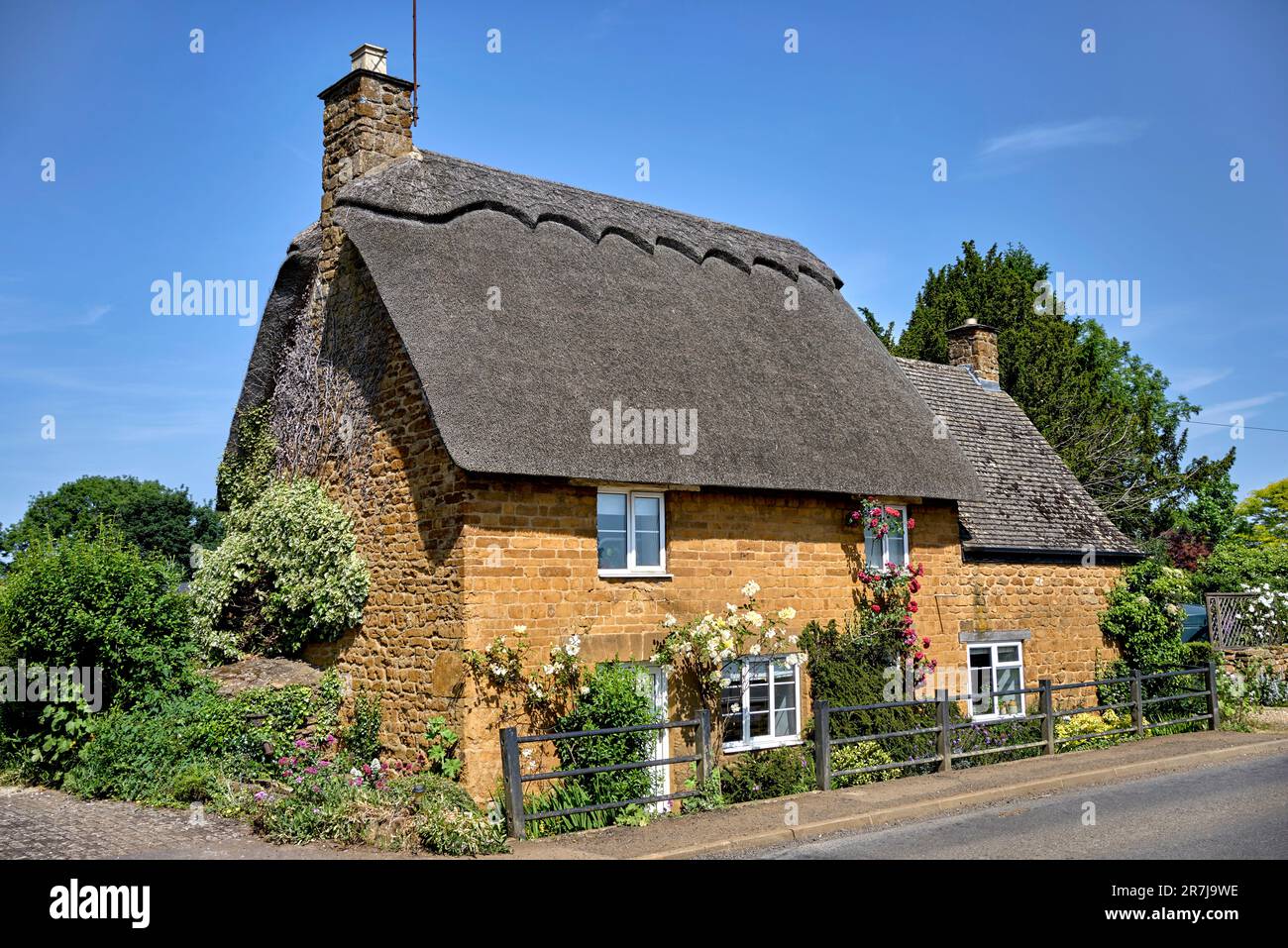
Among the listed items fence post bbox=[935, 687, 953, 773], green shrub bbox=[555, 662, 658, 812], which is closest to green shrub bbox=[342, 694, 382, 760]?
green shrub bbox=[555, 662, 658, 812]

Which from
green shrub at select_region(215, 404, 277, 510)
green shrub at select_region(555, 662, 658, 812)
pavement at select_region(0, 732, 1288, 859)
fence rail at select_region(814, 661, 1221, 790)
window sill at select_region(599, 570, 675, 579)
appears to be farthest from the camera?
green shrub at select_region(215, 404, 277, 510)

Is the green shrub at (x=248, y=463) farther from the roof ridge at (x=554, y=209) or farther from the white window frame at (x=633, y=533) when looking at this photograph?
the white window frame at (x=633, y=533)

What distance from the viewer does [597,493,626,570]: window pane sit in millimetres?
12773

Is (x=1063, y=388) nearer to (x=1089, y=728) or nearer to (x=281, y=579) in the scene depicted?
(x=1089, y=728)

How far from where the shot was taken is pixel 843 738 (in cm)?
1279

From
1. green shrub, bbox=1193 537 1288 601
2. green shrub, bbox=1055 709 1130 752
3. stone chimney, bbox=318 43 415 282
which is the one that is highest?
stone chimney, bbox=318 43 415 282

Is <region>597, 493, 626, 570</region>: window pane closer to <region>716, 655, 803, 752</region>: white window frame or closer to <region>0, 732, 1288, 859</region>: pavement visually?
<region>716, 655, 803, 752</region>: white window frame

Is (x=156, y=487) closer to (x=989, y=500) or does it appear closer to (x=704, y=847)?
(x=989, y=500)

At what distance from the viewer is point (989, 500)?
18.0 m

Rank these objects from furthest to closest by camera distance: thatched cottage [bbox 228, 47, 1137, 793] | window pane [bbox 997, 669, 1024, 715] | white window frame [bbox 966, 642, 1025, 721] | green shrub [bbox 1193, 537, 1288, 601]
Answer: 1. green shrub [bbox 1193, 537, 1288, 601]
2. window pane [bbox 997, 669, 1024, 715]
3. white window frame [bbox 966, 642, 1025, 721]
4. thatched cottage [bbox 228, 47, 1137, 793]

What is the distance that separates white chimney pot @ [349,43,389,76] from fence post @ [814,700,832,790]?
33.7 feet

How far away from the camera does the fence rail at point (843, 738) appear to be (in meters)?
10.2
